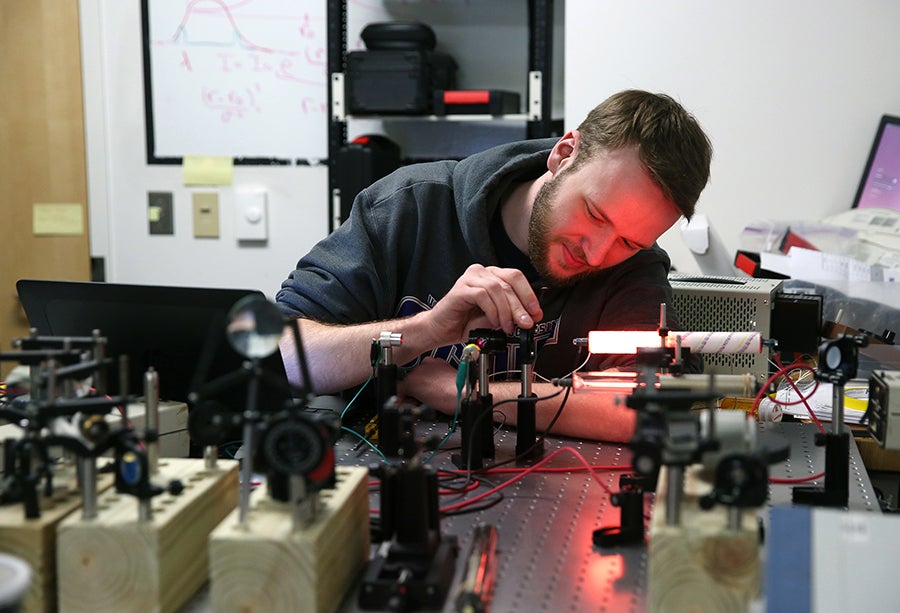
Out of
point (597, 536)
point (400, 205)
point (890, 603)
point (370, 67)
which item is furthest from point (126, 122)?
point (890, 603)

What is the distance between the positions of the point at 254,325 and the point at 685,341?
0.70 m

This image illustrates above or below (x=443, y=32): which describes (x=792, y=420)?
below

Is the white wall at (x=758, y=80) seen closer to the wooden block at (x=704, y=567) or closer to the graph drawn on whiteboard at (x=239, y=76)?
the graph drawn on whiteboard at (x=239, y=76)

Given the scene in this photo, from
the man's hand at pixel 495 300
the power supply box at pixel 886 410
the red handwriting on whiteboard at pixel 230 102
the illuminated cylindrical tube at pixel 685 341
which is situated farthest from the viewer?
the red handwriting on whiteboard at pixel 230 102

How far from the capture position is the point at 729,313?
6.04 feet

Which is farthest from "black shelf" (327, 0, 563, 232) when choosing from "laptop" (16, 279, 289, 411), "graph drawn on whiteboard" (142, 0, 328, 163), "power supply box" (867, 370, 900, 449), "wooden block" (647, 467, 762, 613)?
"wooden block" (647, 467, 762, 613)

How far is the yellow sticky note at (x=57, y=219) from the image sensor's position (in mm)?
3104

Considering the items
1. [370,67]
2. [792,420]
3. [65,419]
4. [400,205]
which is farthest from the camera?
[370,67]

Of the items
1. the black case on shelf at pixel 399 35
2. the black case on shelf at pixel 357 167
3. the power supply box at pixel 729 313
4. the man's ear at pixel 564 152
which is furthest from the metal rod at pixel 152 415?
the black case on shelf at pixel 399 35

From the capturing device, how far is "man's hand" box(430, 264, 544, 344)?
1.42 metres

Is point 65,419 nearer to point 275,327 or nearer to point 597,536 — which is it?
point 275,327

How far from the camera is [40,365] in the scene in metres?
0.91

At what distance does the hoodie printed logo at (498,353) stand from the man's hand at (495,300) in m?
0.19

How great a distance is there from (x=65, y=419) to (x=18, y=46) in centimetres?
260
